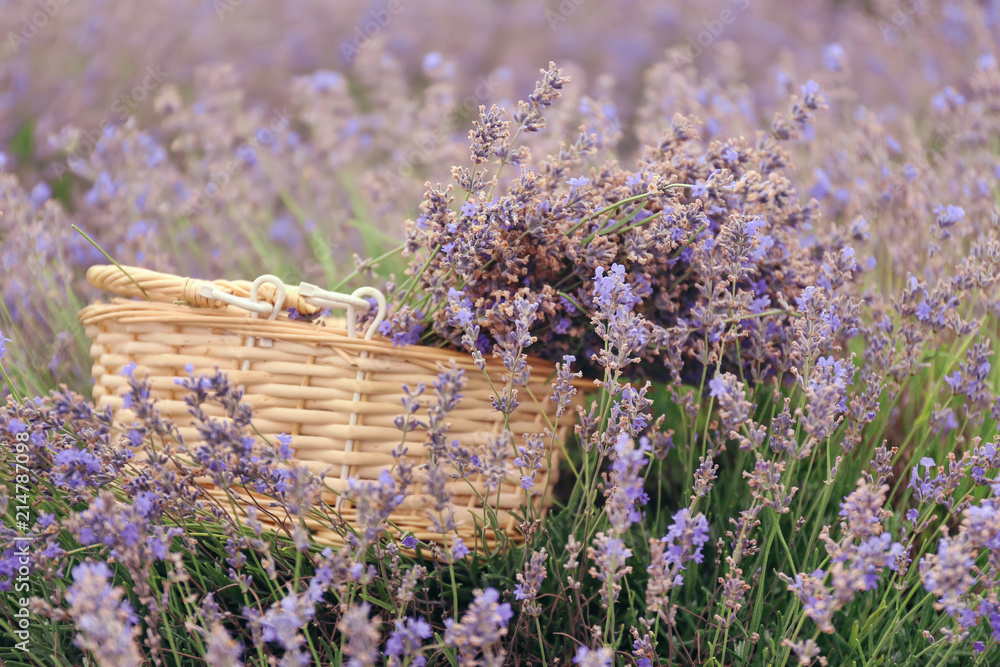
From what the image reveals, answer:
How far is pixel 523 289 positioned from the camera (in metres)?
1.20

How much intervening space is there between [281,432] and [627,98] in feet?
14.5

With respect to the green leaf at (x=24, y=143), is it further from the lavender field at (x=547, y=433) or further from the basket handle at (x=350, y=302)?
the basket handle at (x=350, y=302)

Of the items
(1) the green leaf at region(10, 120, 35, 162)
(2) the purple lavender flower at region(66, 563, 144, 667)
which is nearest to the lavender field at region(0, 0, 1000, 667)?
(2) the purple lavender flower at region(66, 563, 144, 667)

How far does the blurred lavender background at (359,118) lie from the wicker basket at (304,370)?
43cm

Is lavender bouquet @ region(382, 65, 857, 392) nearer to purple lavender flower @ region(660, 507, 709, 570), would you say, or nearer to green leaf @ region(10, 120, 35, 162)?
purple lavender flower @ region(660, 507, 709, 570)

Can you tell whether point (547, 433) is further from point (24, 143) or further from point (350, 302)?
point (24, 143)

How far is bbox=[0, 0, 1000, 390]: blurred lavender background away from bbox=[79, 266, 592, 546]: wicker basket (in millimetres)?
432

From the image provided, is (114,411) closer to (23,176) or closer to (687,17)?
(23,176)

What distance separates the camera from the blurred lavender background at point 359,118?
1995mm

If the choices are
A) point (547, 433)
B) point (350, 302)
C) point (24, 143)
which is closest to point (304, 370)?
point (350, 302)

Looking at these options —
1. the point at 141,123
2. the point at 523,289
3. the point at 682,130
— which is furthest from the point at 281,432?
the point at 141,123

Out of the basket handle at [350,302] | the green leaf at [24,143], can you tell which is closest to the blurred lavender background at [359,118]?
the green leaf at [24,143]

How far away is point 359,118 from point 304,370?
225 centimetres

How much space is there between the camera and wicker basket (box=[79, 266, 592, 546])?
1228 millimetres
